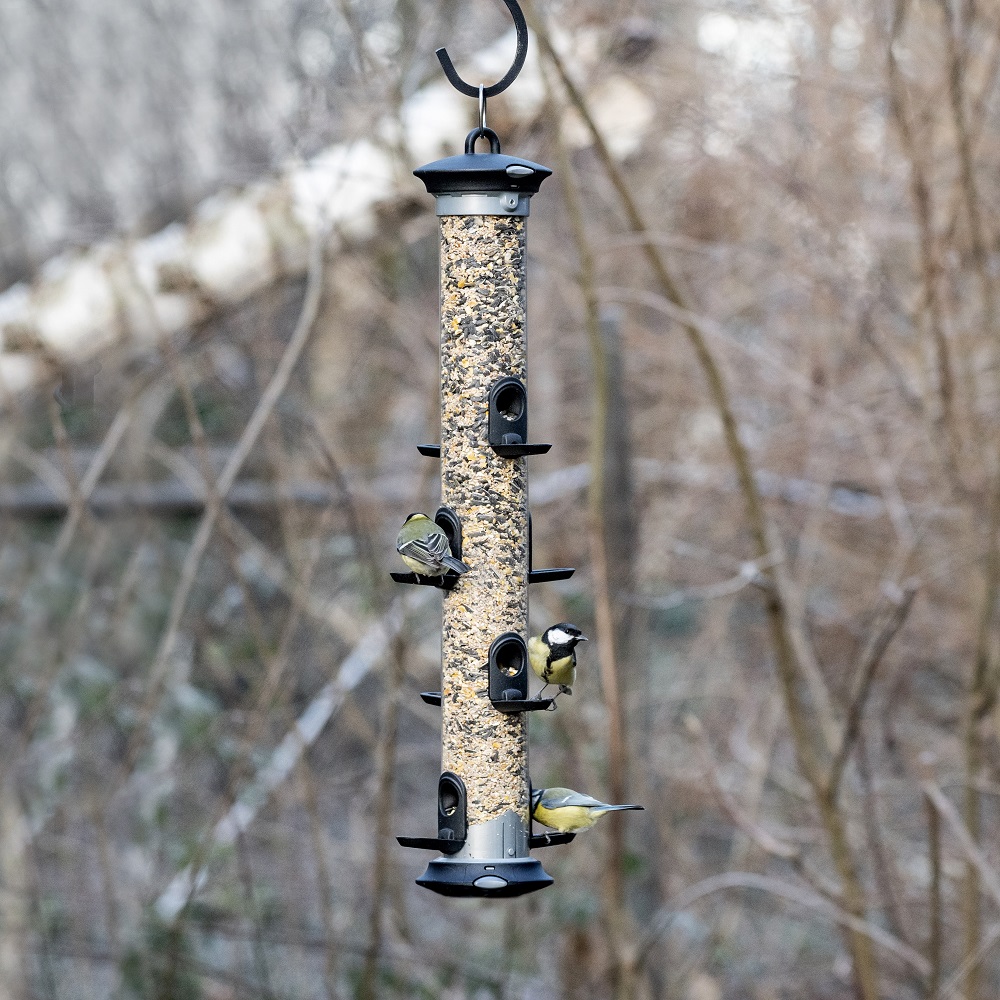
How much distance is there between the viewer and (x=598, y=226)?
829cm

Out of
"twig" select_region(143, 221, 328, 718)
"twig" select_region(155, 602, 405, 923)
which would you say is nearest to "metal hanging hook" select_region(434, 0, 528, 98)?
"twig" select_region(143, 221, 328, 718)

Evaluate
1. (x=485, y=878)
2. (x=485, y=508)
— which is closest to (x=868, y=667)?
(x=485, y=508)

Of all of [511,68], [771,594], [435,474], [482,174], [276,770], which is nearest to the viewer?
[511,68]

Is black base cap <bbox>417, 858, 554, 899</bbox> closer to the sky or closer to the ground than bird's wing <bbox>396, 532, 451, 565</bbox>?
closer to the ground

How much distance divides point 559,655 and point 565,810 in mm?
371

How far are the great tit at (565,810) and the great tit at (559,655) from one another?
26 centimetres

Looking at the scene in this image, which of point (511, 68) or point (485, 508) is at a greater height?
point (511, 68)

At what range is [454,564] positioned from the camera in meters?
3.05

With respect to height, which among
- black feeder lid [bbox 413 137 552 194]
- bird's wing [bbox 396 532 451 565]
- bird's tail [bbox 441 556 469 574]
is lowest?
bird's tail [bbox 441 556 469 574]

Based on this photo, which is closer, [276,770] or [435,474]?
[435,474]

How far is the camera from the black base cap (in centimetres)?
279

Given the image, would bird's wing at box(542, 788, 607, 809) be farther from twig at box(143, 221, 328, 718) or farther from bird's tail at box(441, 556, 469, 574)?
twig at box(143, 221, 328, 718)

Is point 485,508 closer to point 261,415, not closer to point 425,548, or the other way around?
point 425,548

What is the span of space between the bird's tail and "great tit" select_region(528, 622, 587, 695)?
278 mm
